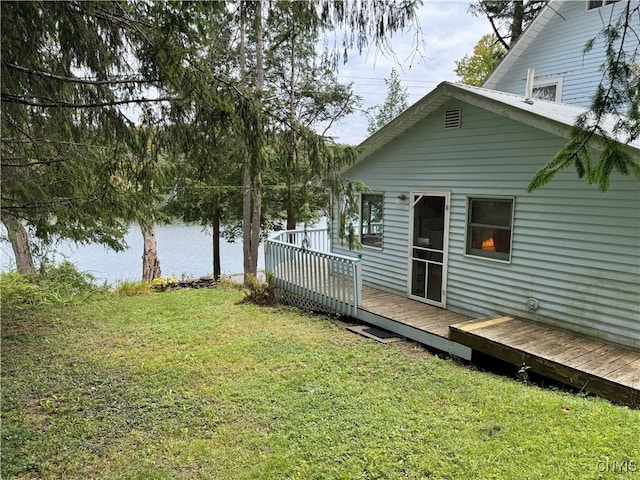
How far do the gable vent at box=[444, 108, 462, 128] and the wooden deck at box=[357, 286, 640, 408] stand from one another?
117 inches

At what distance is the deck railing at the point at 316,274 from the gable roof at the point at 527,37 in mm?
6811

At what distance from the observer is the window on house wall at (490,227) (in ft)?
Answer: 18.2

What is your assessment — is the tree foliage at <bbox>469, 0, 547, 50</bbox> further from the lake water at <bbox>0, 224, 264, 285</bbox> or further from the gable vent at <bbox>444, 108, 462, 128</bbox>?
the lake water at <bbox>0, 224, 264, 285</bbox>

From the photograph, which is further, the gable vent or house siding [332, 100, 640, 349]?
the gable vent

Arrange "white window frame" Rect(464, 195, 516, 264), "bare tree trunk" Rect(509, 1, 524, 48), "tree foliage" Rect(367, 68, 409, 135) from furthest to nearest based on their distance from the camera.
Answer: "tree foliage" Rect(367, 68, 409, 135), "bare tree trunk" Rect(509, 1, 524, 48), "white window frame" Rect(464, 195, 516, 264)

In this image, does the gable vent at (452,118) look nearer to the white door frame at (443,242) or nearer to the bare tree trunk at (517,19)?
the white door frame at (443,242)

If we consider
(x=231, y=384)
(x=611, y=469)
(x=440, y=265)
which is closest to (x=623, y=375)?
(x=611, y=469)

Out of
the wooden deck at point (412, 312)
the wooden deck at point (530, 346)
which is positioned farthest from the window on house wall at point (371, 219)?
the wooden deck at point (530, 346)

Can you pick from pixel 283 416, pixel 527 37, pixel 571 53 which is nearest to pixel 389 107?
pixel 527 37

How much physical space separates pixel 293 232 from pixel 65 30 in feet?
20.7

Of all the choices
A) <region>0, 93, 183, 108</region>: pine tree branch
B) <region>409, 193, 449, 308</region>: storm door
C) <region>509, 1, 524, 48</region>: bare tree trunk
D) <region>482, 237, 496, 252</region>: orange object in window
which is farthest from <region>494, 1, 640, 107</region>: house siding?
<region>0, 93, 183, 108</region>: pine tree branch

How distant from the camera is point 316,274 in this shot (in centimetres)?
714

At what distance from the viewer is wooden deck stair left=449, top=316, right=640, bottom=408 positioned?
368cm

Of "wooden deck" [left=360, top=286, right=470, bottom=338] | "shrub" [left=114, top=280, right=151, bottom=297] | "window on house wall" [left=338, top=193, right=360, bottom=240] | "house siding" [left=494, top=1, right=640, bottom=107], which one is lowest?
"shrub" [left=114, top=280, right=151, bottom=297]
